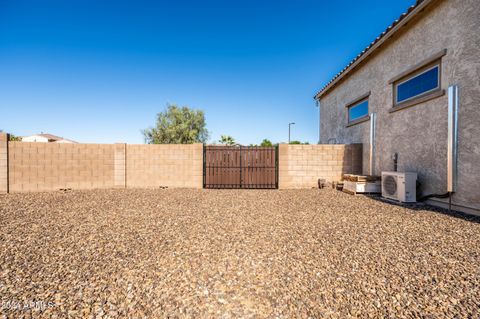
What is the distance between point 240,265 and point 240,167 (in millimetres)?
6618

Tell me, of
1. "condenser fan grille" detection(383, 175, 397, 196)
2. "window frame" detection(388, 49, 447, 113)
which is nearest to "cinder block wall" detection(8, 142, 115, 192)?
"condenser fan grille" detection(383, 175, 397, 196)

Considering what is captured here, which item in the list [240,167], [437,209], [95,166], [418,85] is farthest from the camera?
[240,167]

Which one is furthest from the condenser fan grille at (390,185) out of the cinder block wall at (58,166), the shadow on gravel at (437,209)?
the cinder block wall at (58,166)

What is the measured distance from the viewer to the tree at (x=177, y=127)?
25.7 m

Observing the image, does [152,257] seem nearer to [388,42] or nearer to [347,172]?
[347,172]

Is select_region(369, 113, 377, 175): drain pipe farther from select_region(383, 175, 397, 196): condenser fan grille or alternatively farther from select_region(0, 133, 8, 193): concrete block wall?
select_region(0, 133, 8, 193): concrete block wall

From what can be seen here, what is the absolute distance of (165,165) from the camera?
8.62 m

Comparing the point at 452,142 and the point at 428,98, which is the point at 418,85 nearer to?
the point at 428,98

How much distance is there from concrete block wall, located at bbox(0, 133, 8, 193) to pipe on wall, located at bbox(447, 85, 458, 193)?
542 inches

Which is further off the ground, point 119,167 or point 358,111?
point 358,111

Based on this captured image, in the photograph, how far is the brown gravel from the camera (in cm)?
176

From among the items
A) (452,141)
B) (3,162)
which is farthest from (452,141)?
(3,162)

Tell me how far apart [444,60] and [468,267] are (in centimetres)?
512

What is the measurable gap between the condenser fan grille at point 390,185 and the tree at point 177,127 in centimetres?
2211
